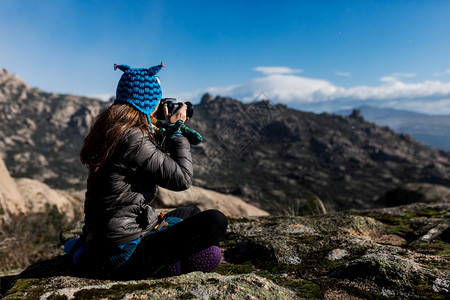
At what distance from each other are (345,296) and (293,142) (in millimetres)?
141624

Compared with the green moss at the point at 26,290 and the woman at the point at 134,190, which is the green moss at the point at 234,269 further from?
the green moss at the point at 26,290

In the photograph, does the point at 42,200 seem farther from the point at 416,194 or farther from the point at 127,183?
the point at 416,194

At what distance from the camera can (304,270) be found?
10.1 ft

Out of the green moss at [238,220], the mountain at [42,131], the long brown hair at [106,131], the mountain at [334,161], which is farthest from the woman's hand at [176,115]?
the mountain at [42,131]

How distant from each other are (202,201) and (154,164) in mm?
12564

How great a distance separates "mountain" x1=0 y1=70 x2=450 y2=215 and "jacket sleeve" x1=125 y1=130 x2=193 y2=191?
290 ft

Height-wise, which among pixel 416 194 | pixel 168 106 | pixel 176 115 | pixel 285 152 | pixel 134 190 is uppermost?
pixel 168 106

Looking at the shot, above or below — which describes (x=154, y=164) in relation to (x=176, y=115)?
below

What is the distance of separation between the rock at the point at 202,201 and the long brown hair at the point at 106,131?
30.7 feet

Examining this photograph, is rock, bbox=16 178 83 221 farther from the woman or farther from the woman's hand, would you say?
the woman's hand

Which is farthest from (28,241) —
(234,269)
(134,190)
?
(234,269)

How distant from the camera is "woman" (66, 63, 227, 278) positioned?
8.42 feet

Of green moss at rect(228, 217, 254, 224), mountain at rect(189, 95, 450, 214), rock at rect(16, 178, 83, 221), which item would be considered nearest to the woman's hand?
green moss at rect(228, 217, 254, 224)

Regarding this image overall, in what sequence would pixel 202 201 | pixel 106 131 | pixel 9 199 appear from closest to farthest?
pixel 106 131, pixel 202 201, pixel 9 199
